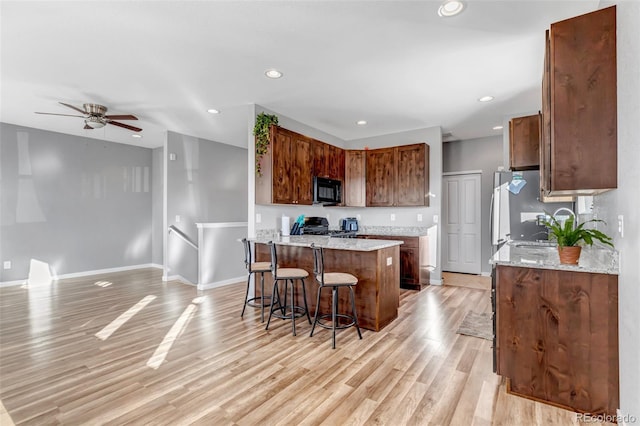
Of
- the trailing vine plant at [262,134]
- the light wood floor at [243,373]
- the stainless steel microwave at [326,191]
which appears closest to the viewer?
the light wood floor at [243,373]

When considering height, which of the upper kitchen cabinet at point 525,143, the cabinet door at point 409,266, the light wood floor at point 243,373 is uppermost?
the upper kitchen cabinet at point 525,143

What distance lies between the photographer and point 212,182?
671 cm

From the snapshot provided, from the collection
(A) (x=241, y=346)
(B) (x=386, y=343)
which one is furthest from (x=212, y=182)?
(B) (x=386, y=343)

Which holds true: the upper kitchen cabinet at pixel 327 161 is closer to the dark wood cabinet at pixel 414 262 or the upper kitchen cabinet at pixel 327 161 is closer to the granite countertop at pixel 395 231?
the granite countertop at pixel 395 231

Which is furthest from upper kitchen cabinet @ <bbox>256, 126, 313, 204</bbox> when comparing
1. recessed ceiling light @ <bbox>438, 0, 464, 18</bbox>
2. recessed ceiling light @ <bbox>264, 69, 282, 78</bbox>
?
recessed ceiling light @ <bbox>438, 0, 464, 18</bbox>

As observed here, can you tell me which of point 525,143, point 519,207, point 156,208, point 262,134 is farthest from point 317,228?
point 156,208

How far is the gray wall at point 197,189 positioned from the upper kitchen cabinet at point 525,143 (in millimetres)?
4518

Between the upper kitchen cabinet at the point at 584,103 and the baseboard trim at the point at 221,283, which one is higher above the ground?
the upper kitchen cabinet at the point at 584,103

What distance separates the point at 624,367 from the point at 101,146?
318 inches

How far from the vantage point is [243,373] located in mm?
2312

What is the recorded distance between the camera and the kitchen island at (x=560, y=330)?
1.73 metres

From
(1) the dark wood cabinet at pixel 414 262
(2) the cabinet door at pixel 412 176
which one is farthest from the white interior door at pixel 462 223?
(1) the dark wood cabinet at pixel 414 262

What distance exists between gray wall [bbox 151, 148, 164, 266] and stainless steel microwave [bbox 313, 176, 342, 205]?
13.9ft

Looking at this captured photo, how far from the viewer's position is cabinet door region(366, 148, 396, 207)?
17.9 ft
